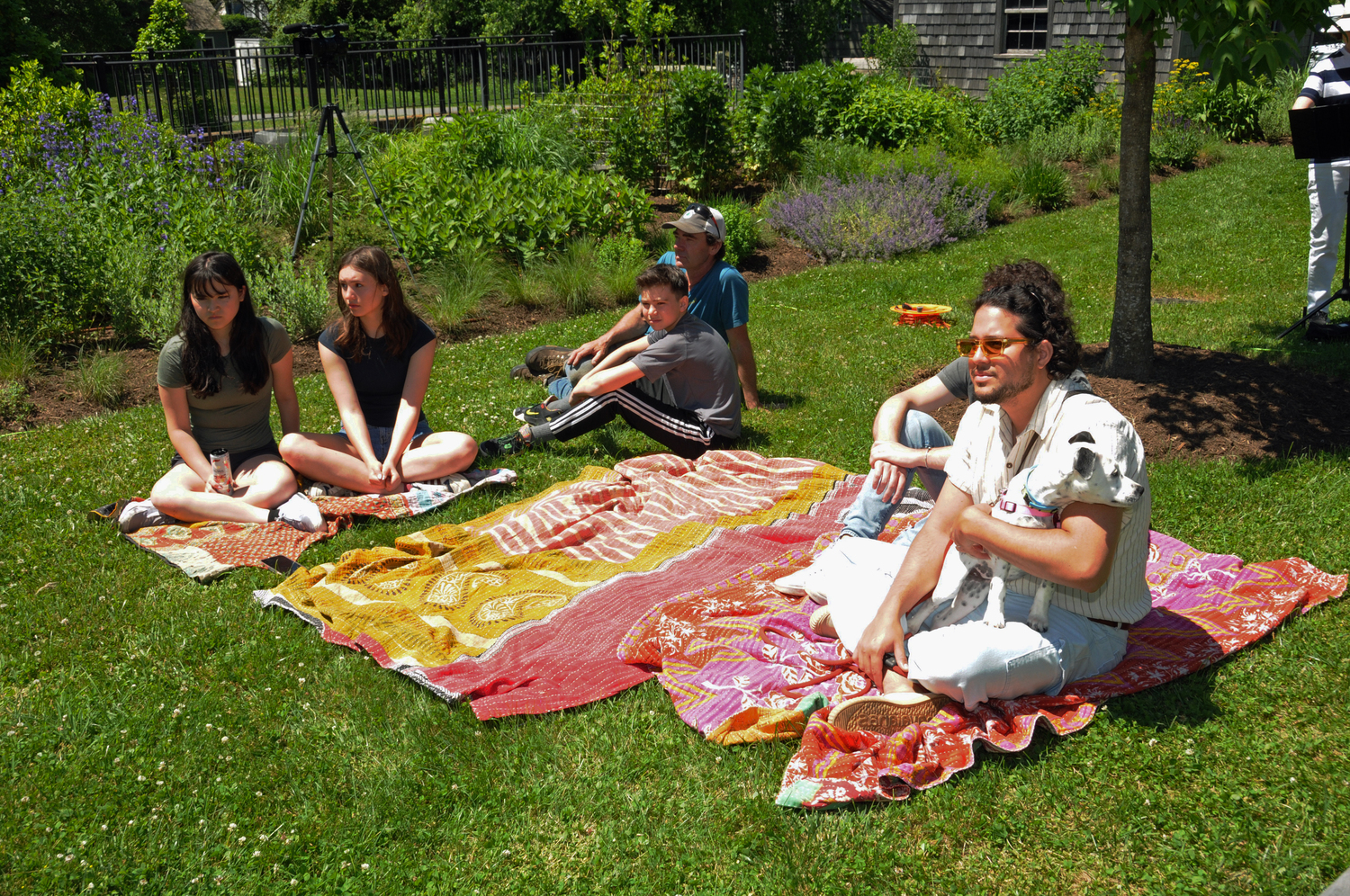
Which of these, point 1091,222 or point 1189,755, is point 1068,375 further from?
point 1091,222

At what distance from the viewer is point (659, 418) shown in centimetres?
598

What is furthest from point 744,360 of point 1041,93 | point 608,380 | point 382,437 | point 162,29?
point 162,29

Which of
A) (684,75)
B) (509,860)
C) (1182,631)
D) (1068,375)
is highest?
(684,75)

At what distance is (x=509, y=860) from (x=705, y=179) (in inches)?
461

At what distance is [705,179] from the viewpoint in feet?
44.6

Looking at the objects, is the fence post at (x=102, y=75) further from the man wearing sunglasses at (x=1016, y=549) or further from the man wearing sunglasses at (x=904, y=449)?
the man wearing sunglasses at (x=1016, y=549)

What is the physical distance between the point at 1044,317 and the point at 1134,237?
357cm

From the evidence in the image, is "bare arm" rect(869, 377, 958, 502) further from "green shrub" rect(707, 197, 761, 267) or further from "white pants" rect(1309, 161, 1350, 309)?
"green shrub" rect(707, 197, 761, 267)

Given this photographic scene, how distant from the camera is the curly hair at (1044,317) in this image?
3.11m

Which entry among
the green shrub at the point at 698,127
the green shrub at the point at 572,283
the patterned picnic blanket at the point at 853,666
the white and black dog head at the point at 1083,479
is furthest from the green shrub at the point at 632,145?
the white and black dog head at the point at 1083,479

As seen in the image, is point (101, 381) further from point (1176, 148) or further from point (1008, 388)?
point (1176, 148)

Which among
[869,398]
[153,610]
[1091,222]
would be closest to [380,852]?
[153,610]

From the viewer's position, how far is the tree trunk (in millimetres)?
5953

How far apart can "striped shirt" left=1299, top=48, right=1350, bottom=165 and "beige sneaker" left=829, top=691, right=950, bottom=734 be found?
6406mm
